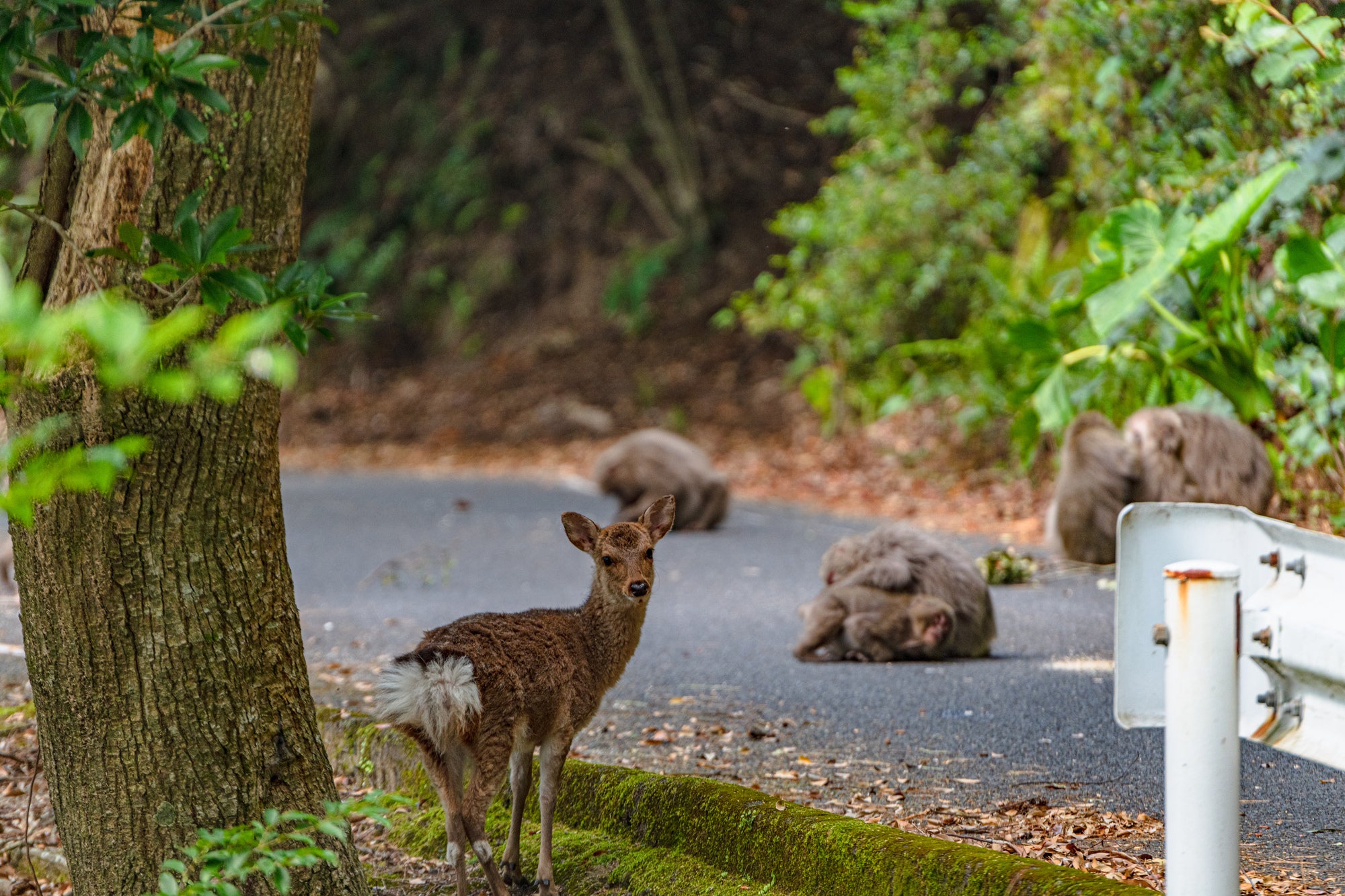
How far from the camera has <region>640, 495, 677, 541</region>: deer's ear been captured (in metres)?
4.97

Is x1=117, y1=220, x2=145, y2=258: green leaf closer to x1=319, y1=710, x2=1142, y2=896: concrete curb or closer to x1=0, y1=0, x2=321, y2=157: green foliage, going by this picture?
x1=0, y1=0, x2=321, y2=157: green foliage

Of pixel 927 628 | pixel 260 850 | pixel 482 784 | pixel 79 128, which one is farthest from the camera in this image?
pixel 927 628

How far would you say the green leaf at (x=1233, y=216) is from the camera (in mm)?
8523

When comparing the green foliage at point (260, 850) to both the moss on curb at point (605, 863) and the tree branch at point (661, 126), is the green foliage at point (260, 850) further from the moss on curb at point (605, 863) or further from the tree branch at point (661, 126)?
the tree branch at point (661, 126)

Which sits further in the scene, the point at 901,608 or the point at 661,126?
the point at 661,126

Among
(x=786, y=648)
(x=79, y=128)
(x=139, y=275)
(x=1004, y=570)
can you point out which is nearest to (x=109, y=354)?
(x=79, y=128)

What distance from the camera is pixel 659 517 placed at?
505 cm

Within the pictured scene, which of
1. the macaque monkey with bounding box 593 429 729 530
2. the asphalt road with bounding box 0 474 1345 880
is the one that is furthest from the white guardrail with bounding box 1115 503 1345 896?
the macaque monkey with bounding box 593 429 729 530

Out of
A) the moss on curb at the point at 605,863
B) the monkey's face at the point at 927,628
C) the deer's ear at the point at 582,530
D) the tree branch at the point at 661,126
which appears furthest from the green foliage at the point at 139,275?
the tree branch at the point at 661,126

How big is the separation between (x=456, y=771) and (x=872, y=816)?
140 cm

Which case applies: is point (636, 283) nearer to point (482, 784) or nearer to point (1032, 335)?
point (1032, 335)

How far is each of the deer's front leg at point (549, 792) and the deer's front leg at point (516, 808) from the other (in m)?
0.08

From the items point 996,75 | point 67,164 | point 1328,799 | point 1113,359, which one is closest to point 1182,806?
point 1328,799

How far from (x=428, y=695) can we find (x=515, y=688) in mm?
351
